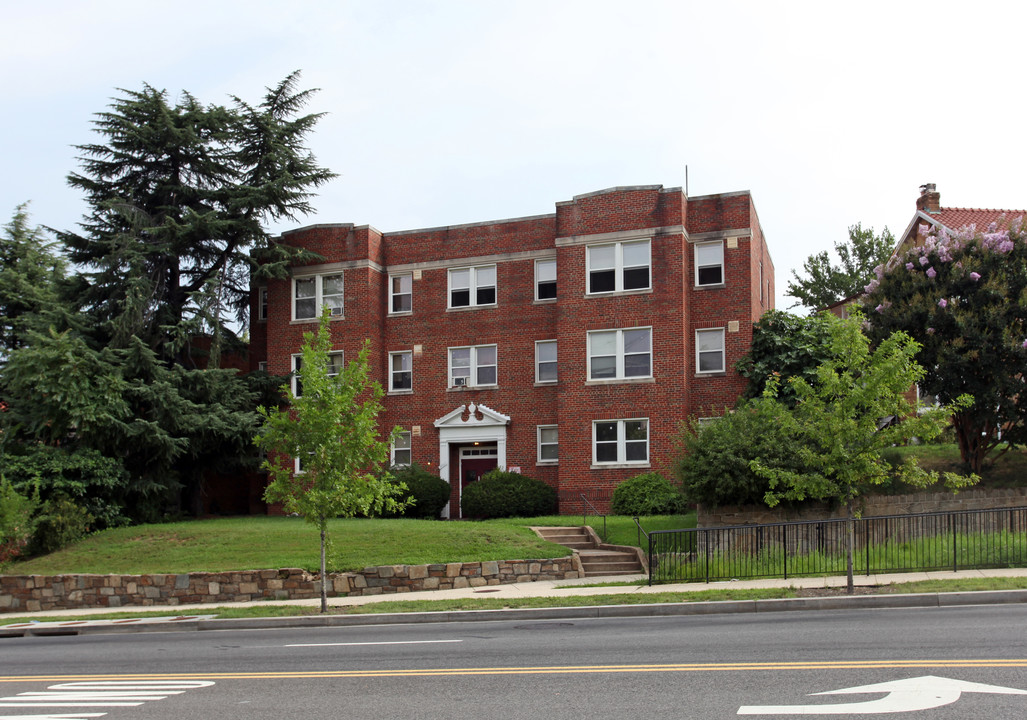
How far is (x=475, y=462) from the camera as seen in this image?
31703 mm

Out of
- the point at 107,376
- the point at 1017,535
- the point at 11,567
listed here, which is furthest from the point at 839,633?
the point at 107,376

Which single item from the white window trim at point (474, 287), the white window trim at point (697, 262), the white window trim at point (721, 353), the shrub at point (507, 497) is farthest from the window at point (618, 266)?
the shrub at point (507, 497)

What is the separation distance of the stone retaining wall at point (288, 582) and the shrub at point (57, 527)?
3385 millimetres

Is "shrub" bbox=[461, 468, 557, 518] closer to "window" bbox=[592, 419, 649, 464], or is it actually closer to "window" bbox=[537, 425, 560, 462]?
"window" bbox=[537, 425, 560, 462]

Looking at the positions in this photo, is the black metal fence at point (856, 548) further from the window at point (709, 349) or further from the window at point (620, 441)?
the window at point (709, 349)

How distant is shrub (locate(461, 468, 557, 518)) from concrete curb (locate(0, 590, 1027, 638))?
471 inches

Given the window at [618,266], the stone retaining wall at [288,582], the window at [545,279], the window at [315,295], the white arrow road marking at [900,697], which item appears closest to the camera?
the white arrow road marking at [900,697]

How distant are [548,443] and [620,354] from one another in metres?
3.95

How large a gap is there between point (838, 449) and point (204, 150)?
25.1 meters

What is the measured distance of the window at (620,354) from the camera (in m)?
29.2

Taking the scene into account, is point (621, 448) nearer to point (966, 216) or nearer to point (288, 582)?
point (288, 582)

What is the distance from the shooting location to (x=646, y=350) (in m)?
29.2

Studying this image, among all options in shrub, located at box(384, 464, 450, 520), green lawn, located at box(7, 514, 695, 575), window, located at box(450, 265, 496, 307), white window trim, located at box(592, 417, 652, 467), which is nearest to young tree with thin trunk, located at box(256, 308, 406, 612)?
green lawn, located at box(7, 514, 695, 575)

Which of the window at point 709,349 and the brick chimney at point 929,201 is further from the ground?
the brick chimney at point 929,201
